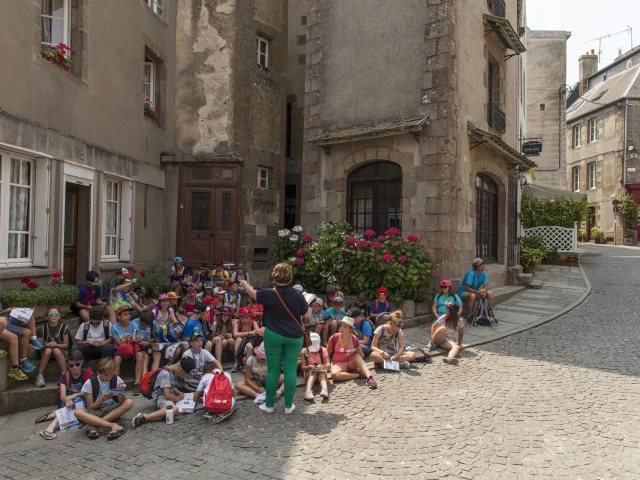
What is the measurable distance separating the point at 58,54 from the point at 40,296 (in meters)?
3.80

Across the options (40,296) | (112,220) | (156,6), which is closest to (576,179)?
(156,6)

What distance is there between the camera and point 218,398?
5289mm

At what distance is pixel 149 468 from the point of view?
4.22 meters

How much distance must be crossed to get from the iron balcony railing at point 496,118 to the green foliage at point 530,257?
3.69m

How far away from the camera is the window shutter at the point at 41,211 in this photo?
24.6 ft

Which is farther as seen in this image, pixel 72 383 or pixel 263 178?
pixel 263 178

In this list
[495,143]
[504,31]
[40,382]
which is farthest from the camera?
[504,31]

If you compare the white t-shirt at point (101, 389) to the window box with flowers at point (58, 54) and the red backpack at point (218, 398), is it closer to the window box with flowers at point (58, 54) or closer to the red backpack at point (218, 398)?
the red backpack at point (218, 398)

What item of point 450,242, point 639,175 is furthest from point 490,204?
point 639,175

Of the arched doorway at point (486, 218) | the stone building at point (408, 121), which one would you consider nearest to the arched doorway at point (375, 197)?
the stone building at point (408, 121)

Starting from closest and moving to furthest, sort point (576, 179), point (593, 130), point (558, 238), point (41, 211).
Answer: point (41, 211) < point (558, 238) < point (593, 130) < point (576, 179)

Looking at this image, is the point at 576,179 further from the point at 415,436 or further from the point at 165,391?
the point at 165,391

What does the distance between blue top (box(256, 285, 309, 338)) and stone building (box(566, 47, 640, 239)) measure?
97.5ft

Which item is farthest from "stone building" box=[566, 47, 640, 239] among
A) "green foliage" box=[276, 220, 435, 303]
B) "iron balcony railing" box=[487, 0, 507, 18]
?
"green foliage" box=[276, 220, 435, 303]
